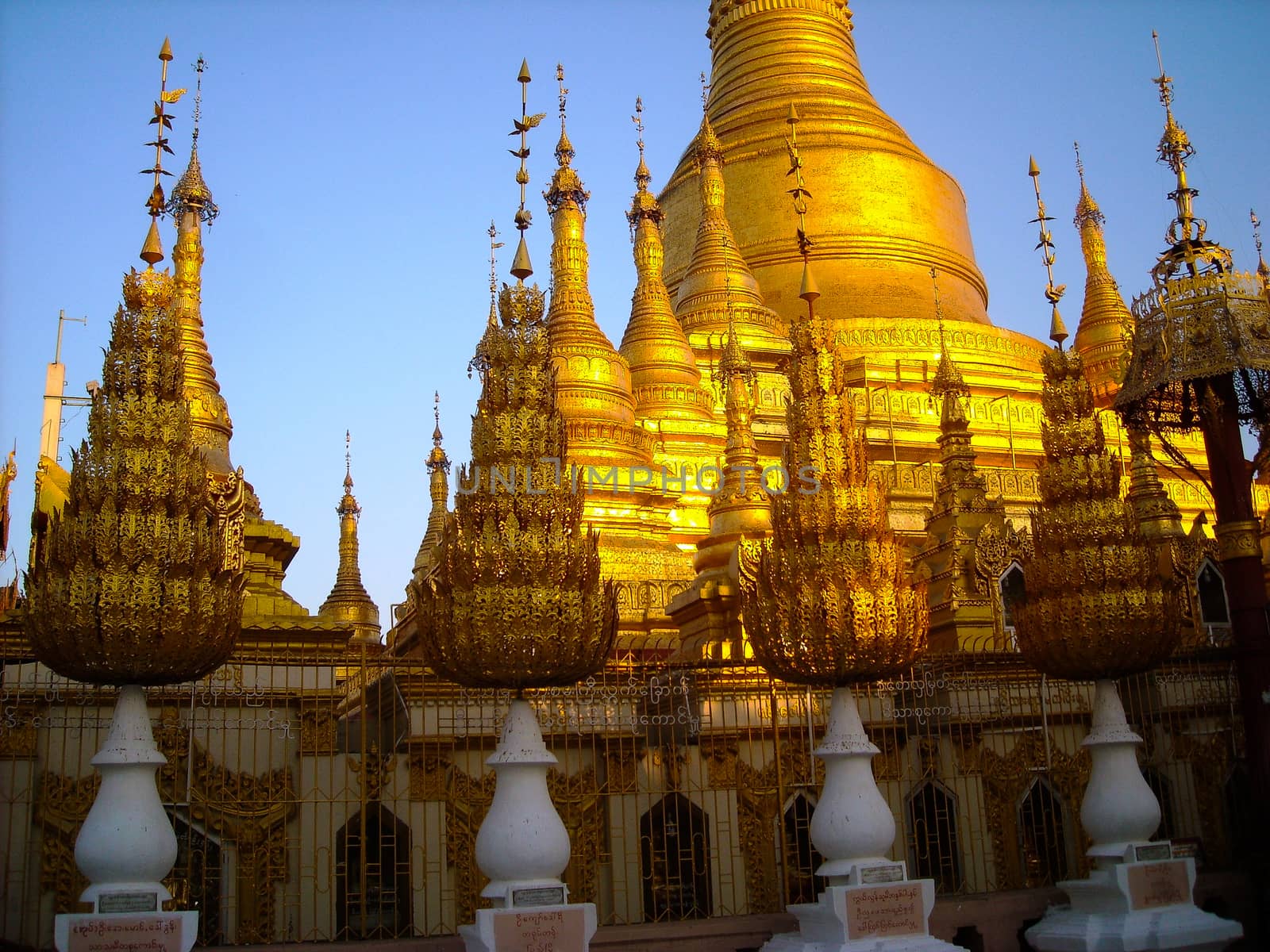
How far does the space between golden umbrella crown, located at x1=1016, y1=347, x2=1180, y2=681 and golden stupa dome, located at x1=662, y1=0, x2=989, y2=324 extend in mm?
18496

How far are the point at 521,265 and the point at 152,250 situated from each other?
2.43m

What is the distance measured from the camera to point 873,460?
25.5 m

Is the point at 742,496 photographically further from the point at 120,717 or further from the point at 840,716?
the point at 120,717

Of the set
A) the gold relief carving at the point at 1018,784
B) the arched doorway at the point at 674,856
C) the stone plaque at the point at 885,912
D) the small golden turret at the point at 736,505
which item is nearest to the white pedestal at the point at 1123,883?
the gold relief carving at the point at 1018,784

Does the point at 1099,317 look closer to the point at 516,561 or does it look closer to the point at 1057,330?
the point at 1057,330

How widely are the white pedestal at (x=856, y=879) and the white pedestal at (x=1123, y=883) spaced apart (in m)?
1.41

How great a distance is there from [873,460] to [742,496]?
918cm

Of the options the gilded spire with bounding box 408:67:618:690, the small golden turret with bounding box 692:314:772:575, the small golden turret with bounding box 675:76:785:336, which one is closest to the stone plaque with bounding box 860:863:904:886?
the gilded spire with bounding box 408:67:618:690

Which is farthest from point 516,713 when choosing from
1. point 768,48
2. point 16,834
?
point 768,48

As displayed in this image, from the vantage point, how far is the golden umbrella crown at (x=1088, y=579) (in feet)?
30.1

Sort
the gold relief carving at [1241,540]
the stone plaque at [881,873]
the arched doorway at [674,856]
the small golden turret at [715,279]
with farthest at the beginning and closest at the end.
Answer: the small golden turret at [715,279], the gold relief carving at [1241,540], the arched doorway at [674,856], the stone plaque at [881,873]

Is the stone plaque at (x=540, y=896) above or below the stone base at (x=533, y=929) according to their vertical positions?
above

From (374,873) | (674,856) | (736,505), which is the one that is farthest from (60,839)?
(736,505)

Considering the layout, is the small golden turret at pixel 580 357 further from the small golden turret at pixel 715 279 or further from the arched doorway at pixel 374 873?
the arched doorway at pixel 374 873
